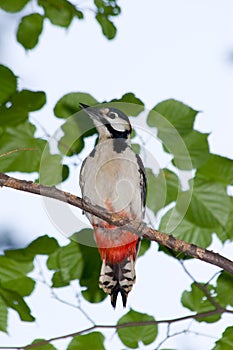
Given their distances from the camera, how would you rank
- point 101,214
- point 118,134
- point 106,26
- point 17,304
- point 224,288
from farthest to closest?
point 118,134
point 106,26
point 224,288
point 17,304
point 101,214

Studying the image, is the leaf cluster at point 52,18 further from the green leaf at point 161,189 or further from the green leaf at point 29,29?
the green leaf at point 161,189

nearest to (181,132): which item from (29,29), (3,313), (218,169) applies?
(218,169)

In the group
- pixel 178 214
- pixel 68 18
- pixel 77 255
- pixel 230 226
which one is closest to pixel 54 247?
pixel 77 255

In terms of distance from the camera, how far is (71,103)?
3.62 metres

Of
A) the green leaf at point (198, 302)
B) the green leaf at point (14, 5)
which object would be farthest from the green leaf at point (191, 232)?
the green leaf at point (14, 5)

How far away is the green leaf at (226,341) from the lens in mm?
3492

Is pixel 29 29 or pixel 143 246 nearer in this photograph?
pixel 29 29

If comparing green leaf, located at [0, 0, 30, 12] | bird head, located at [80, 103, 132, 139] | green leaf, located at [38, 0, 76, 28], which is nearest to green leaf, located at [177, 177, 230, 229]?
bird head, located at [80, 103, 132, 139]

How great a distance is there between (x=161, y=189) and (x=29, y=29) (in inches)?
49.7

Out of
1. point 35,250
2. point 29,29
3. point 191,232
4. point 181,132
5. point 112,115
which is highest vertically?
point 29,29

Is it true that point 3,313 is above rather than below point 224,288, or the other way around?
below

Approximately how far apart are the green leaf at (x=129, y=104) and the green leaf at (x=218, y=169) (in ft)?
1.65

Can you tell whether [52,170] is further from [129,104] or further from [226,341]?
[226,341]

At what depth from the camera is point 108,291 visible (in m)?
3.78
